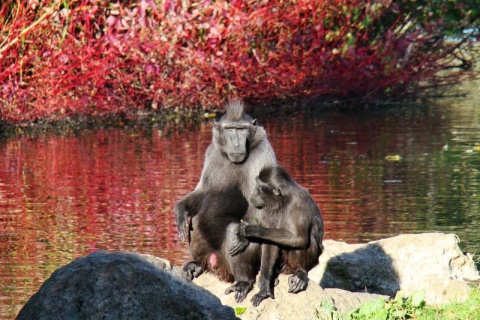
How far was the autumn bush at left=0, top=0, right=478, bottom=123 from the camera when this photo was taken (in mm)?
18531

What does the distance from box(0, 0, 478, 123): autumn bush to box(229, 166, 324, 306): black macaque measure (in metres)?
12.6

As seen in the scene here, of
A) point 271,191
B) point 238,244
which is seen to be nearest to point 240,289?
point 238,244

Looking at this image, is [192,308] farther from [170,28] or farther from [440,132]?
[170,28]

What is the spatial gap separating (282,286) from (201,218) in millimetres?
690

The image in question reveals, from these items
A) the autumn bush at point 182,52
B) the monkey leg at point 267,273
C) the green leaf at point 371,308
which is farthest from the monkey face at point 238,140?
the autumn bush at point 182,52

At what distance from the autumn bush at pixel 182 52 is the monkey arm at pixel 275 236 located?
12703mm

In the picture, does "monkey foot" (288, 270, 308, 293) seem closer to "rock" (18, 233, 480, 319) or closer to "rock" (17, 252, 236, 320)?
"rock" (18, 233, 480, 319)

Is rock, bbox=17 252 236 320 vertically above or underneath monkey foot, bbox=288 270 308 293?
above

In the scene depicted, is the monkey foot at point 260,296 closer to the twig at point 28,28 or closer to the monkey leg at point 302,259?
the monkey leg at point 302,259

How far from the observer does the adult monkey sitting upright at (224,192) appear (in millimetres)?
6457

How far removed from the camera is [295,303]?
19.9 feet

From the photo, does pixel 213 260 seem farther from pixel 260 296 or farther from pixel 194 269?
pixel 260 296

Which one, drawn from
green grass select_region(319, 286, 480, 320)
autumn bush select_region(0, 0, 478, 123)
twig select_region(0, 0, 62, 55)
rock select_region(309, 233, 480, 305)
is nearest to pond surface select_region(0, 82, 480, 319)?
rock select_region(309, 233, 480, 305)

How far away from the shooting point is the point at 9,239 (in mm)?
9242
